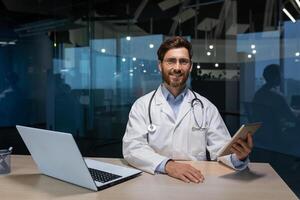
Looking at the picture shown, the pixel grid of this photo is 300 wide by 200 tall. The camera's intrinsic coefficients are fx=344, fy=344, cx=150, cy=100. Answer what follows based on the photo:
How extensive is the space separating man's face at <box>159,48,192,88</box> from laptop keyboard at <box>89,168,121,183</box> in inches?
22.2

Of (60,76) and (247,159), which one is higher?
(60,76)

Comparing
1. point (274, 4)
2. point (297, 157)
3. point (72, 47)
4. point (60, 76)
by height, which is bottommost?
point (297, 157)

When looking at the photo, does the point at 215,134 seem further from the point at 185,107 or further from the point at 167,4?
the point at 167,4

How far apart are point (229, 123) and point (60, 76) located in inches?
92.0

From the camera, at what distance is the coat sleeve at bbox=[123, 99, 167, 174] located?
1430 millimetres

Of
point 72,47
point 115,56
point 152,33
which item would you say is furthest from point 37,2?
point 152,33

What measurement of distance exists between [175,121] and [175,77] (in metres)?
0.21

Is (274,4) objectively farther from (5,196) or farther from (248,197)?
(5,196)

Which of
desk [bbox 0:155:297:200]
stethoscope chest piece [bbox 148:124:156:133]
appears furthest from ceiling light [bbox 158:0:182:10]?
desk [bbox 0:155:297:200]

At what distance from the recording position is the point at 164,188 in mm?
1220

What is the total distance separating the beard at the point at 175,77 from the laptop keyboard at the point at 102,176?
56 centimetres

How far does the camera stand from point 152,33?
4395 mm

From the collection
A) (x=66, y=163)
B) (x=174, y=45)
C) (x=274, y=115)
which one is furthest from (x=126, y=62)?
(x=66, y=163)

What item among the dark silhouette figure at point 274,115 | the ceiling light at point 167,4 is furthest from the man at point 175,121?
the ceiling light at point 167,4
